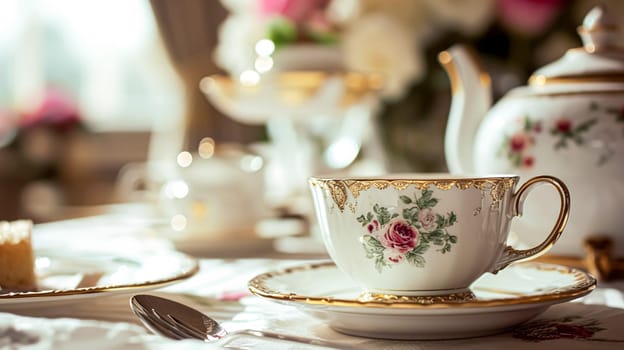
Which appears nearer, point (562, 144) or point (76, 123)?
point (562, 144)

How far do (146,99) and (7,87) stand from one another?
0.60m

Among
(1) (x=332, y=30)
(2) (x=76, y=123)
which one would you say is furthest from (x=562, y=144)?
(2) (x=76, y=123)

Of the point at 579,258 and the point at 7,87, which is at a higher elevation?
the point at 7,87

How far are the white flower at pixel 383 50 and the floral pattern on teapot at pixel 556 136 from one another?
61 cm

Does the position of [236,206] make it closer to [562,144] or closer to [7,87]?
[562,144]

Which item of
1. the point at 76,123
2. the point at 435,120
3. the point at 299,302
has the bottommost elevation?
the point at 299,302

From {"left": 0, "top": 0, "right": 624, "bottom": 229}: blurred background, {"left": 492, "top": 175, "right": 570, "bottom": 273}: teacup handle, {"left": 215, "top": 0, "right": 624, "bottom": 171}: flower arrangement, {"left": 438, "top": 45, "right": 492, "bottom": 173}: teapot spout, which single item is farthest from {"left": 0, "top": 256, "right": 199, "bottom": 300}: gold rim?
{"left": 215, "top": 0, "right": 624, "bottom": 171}: flower arrangement

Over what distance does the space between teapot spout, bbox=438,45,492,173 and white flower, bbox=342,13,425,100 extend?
51 centimetres

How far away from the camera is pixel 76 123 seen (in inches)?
137

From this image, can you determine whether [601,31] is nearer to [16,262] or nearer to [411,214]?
[411,214]

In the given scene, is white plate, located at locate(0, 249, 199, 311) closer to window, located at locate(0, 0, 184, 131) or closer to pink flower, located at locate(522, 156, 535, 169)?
pink flower, located at locate(522, 156, 535, 169)

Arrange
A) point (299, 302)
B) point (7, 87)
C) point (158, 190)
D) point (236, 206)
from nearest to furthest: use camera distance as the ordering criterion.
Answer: point (299, 302), point (236, 206), point (158, 190), point (7, 87)

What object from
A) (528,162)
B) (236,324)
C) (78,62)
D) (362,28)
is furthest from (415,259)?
(78,62)

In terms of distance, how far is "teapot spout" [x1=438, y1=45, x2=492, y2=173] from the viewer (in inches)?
32.5
